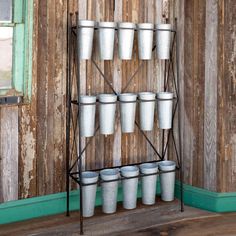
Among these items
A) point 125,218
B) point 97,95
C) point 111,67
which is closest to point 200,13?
point 111,67

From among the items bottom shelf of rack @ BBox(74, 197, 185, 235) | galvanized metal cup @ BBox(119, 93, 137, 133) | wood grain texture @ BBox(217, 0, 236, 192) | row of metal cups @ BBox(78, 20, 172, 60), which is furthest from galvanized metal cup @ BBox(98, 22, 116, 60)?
bottom shelf of rack @ BBox(74, 197, 185, 235)

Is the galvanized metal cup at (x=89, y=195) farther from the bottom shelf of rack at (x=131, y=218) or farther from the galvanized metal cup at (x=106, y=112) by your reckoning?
the galvanized metal cup at (x=106, y=112)

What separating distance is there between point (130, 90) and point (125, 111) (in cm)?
35

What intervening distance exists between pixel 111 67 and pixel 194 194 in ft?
3.83

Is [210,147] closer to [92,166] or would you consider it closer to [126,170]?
[126,170]

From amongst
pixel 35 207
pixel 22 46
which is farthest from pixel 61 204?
pixel 22 46

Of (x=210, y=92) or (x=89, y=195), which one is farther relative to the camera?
(x=210, y=92)

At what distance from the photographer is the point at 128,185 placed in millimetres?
2893

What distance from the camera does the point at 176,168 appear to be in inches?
119

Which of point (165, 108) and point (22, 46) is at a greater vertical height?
point (22, 46)

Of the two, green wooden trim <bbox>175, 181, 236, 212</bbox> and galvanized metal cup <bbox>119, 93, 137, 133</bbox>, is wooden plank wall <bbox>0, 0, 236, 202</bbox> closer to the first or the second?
green wooden trim <bbox>175, 181, 236, 212</bbox>

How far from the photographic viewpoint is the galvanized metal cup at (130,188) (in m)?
2.88

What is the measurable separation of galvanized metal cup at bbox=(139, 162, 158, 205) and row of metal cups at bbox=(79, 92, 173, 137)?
30cm

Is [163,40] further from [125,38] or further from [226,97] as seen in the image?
[226,97]
